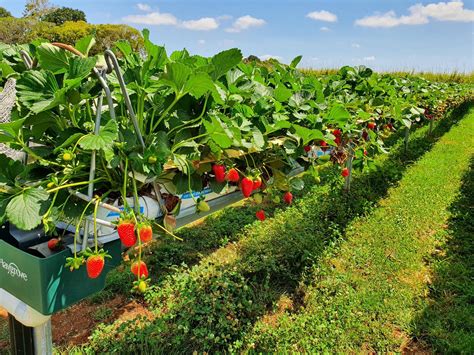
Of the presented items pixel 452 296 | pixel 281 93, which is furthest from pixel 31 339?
pixel 452 296

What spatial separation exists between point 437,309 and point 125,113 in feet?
9.19

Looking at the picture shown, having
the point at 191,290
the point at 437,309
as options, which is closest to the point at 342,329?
the point at 437,309

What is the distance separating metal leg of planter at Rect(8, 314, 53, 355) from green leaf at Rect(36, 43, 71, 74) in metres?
0.90

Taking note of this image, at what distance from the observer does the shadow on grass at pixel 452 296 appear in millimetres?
2781

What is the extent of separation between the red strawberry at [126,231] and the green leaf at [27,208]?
196 millimetres

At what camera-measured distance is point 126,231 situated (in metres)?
1.11

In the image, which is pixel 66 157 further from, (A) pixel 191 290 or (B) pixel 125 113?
(A) pixel 191 290

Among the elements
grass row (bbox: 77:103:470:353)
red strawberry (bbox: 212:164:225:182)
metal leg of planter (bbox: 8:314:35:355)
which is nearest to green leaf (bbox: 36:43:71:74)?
red strawberry (bbox: 212:164:225:182)

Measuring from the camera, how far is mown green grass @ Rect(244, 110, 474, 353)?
2.73 metres

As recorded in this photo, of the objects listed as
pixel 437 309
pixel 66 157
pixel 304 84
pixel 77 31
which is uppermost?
pixel 77 31

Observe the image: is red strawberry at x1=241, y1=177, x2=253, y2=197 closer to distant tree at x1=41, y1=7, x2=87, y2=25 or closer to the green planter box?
the green planter box

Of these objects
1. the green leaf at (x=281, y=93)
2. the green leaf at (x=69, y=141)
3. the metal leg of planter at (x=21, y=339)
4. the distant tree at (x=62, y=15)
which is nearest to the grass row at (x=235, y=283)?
the metal leg of planter at (x=21, y=339)

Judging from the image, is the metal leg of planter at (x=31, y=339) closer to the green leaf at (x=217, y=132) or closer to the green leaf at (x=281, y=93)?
the green leaf at (x=217, y=132)

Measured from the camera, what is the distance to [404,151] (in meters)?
7.75
